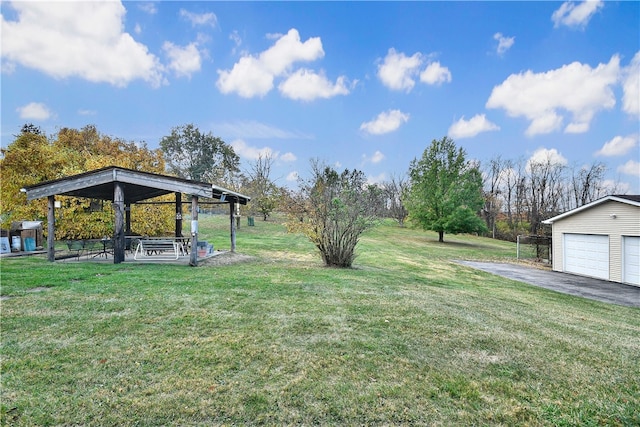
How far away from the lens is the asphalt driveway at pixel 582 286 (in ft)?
34.1

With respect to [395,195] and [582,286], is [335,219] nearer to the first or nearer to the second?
[582,286]

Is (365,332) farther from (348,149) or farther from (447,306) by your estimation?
(348,149)

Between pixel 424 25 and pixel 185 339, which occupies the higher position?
pixel 424 25

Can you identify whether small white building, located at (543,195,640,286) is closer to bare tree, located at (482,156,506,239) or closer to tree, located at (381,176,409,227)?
bare tree, located at (482,156,506,239)

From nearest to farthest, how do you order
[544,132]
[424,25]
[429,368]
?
[429,368] → [424,25] → [544,132]

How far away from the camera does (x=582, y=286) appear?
12.4 meters

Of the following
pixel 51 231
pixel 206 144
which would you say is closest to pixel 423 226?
pixel 51 231

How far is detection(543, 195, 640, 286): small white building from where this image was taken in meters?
12.9

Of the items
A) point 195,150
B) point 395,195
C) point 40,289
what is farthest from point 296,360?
point 395,195

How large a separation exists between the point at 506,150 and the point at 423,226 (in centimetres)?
2073

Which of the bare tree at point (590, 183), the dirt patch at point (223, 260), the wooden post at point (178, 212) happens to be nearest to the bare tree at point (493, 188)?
the bare tree at point (590, 183)

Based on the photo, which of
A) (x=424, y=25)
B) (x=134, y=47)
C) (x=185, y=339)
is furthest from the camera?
(x=424, y=25)

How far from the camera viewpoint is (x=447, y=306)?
20.6 feet

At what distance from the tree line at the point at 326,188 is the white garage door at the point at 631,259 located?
379 inches
